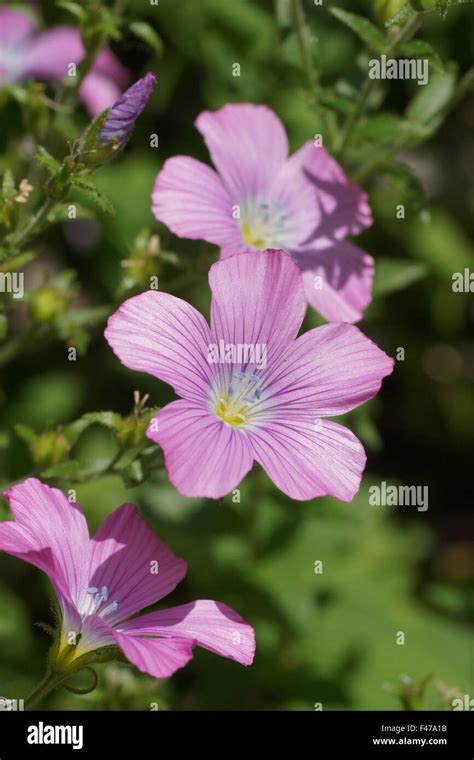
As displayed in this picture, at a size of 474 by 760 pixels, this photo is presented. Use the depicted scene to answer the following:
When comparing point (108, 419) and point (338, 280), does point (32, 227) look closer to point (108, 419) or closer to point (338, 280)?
point (108, 419)

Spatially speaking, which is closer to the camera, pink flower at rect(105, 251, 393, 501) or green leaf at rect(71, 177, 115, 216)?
pink flower at rect(105, 251, 393, 501)

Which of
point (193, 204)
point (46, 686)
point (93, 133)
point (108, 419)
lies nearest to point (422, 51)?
point (193, 204)

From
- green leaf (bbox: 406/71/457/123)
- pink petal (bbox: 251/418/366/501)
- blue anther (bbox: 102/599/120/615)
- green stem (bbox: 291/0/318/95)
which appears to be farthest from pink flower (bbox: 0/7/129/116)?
blue anther (bbox: 102/599/120/615)

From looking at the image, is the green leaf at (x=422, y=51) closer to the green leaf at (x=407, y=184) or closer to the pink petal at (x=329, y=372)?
the green leaf at (x=407, y=184)

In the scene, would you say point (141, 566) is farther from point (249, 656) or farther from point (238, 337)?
point (238, 337)

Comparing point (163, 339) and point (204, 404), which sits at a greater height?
point (163, 339)

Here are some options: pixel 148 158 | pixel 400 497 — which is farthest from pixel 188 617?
pixel 148 158
